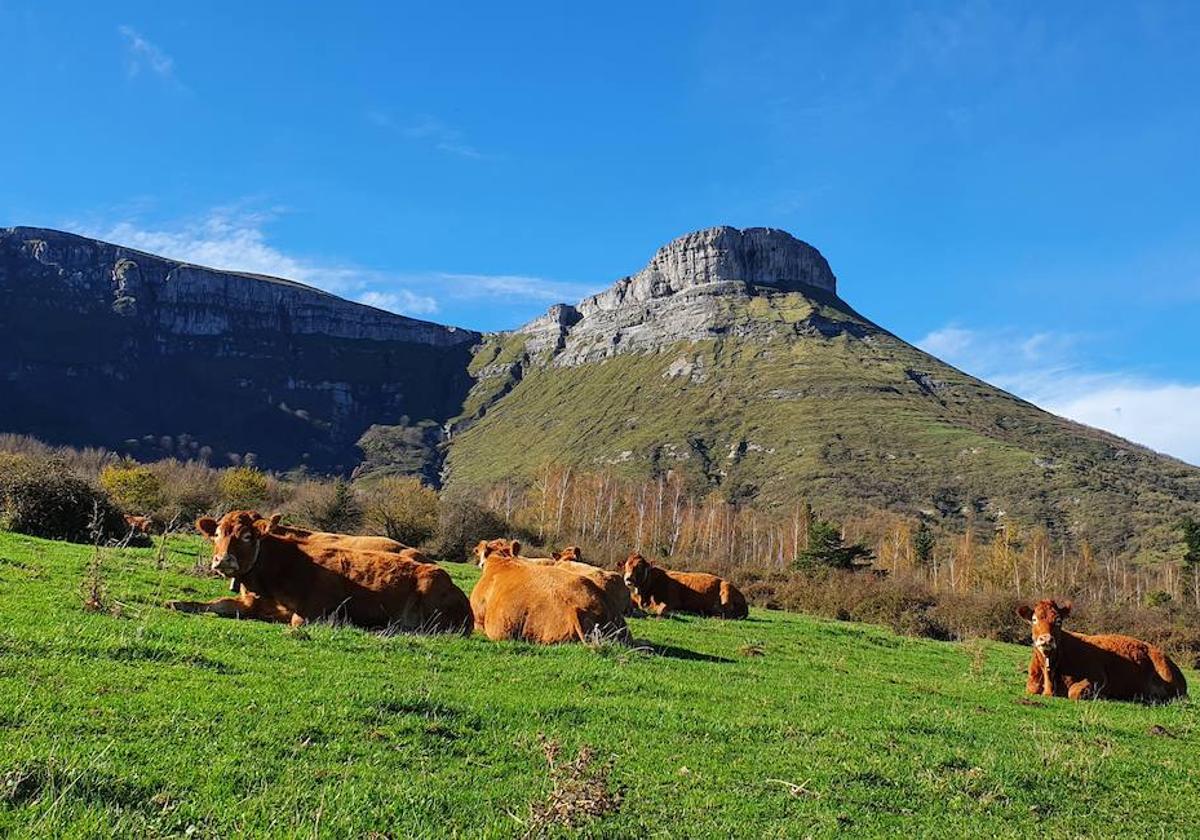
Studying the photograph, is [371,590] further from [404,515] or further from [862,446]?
[862,446]

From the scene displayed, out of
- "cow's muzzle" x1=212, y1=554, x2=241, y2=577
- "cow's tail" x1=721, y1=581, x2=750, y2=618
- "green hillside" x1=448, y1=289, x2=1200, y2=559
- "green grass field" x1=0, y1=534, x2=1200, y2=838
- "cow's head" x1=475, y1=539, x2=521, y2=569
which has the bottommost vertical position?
"cow's tail" x1=721, y1=581, x2=750, y2=618

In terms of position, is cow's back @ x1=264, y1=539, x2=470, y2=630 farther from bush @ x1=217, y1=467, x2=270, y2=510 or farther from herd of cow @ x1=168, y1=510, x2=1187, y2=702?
bush @ x1=217, y1=467, x2=270, y2=510

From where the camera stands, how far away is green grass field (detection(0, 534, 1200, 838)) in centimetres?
488

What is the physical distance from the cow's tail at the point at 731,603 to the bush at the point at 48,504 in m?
18.8

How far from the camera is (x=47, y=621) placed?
897cm

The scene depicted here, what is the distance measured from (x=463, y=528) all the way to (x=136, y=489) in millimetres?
27465

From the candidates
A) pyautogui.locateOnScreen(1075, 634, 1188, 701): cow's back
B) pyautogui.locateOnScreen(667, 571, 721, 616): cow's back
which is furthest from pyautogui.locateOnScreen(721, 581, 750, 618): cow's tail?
pyautogui.locateOnScreen(1075, 634, 1188, 701): cow's back

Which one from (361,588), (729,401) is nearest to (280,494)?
(361,588)

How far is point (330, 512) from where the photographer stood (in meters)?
52.6

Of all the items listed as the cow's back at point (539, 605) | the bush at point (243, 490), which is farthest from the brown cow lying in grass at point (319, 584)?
the bush at point (243, 490)

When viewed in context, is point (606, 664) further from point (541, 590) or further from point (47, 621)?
point (47, 621)

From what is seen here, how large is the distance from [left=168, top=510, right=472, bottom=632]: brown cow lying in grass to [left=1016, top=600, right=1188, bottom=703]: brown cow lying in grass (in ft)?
35.5

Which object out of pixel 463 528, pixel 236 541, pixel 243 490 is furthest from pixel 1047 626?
pixel 243 490

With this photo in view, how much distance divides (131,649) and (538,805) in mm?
5812
